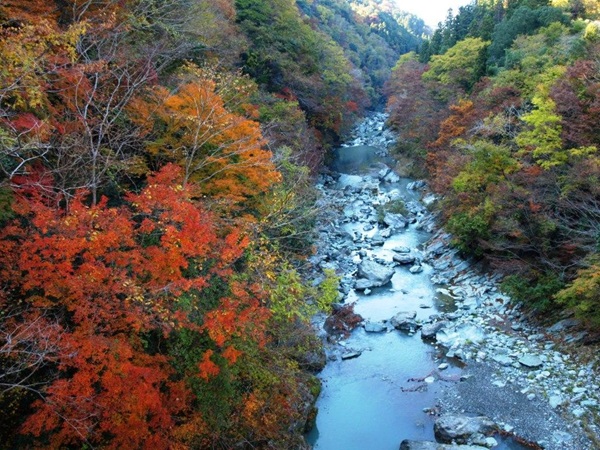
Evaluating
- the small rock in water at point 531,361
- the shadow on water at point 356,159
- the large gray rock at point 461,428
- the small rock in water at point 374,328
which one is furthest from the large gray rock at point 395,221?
the large gray rock at point 461,428

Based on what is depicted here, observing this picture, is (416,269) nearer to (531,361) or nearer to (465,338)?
(465,338)

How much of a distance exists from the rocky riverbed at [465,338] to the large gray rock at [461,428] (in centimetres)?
16

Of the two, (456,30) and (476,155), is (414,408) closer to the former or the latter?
(476,155)

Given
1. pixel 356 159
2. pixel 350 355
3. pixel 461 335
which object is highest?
pixel 461 335

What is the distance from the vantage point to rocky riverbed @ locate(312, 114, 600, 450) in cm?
1083

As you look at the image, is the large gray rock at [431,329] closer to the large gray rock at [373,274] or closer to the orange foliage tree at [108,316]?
the large gray rock at [373,274]

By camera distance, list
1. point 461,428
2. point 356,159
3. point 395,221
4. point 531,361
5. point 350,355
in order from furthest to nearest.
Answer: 1. point 356,159
2. point 395,221
3. point 350,355
4. point 531,361
5. point 461,428

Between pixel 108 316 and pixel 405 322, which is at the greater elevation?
pixel 108 316

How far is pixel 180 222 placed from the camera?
9203 millimetres

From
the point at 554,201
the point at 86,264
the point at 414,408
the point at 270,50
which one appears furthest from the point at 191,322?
the point at 270,50

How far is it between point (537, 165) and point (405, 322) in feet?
24.7

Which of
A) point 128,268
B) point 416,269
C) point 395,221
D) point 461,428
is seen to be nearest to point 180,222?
point 128,268

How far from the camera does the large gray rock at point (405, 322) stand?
618 inches

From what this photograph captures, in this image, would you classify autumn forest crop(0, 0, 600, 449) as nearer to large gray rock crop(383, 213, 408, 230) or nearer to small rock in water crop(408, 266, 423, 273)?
small rock in water crop(408, 266, 423, 273)
